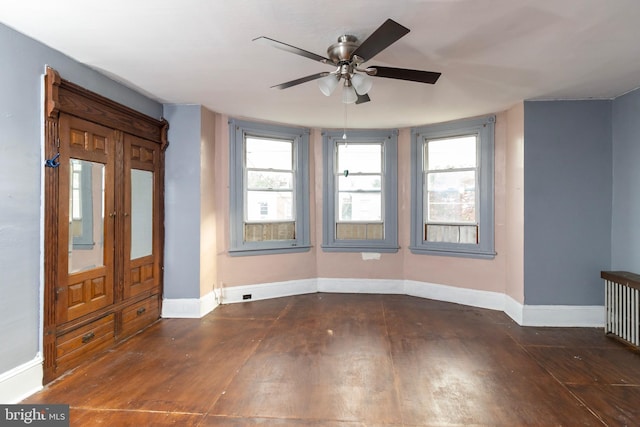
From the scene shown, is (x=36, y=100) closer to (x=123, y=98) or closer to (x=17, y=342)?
(x=123, y=98)

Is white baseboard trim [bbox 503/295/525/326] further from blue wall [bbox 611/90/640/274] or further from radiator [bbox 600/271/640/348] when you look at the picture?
blue wall [bbox 611/90/640/274]

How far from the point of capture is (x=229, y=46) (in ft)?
8.64

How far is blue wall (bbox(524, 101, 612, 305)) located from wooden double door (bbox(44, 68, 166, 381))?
4.31 metres

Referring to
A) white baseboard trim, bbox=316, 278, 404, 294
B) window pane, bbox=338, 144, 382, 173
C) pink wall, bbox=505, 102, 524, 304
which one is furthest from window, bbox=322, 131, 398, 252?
pink wall, bbox=505, 102, 524, 304

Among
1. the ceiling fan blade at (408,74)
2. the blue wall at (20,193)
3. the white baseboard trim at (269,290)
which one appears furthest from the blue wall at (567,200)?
the blue wall at (20,193)

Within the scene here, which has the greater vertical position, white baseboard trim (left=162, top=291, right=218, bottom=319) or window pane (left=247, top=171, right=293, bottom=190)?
window pane (left=247, top=171, right=293, bottom=190)

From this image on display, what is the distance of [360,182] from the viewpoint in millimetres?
5414

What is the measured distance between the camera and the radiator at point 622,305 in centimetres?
334

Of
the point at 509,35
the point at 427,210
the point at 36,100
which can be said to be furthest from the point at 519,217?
the point at 36,100

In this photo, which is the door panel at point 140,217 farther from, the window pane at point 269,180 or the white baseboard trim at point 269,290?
the window pane at point 269,180

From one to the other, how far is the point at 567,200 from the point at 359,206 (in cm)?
264

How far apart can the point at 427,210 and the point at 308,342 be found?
2.71 m

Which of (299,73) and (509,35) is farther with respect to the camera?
(299,73)

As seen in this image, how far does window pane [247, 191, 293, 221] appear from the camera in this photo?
5008 mm
